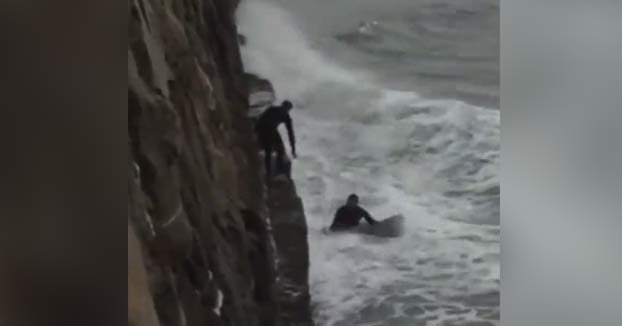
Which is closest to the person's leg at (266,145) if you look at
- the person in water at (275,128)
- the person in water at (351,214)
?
the person in water at (275,128)

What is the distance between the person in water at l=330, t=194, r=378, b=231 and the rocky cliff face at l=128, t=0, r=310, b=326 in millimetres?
73

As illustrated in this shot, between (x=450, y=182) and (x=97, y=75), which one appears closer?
(x=97, y=75)

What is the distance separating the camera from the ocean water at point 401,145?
134 cm

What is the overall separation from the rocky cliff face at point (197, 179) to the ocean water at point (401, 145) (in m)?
0.06

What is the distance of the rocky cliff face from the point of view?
3.90 feet

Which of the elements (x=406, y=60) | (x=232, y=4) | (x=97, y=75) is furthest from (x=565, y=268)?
(x=97, y=75)

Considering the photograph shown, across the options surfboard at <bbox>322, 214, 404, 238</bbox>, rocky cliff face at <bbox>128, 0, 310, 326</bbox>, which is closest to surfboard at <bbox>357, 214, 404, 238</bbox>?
surfboard at <bbox>322, 214, 404, 238</bbox>

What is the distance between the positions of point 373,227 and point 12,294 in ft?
2.09

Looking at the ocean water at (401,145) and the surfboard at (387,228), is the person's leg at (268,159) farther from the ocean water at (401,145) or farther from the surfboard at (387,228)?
the surfboard at (387,228)

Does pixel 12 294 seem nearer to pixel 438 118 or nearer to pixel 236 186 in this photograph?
pixel 236 186

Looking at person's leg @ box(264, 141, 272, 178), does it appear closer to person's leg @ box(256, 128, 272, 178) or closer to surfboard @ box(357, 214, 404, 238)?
person's leg @ box(256, 128, 272, 178)

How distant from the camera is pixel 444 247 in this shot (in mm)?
1340

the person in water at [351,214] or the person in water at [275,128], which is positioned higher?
the person in water at [275,128]

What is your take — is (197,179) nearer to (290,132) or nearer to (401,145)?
(290,132)
